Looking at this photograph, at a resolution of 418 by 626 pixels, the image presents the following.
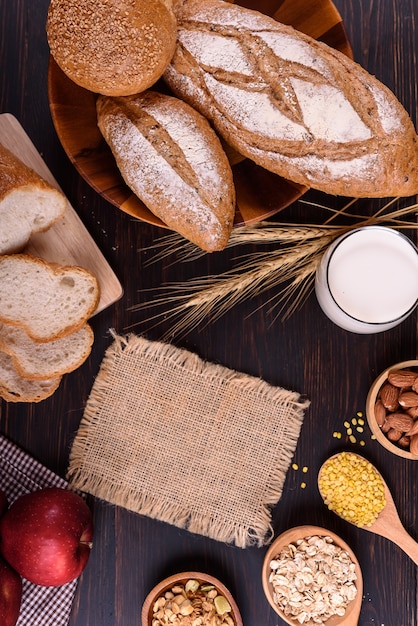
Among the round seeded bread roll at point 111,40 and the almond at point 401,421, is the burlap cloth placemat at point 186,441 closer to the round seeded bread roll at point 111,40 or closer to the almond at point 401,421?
the almond at point 401,421

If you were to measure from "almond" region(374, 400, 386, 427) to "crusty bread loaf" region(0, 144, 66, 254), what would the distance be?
0.81 metres

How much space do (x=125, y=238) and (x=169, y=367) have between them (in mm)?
315

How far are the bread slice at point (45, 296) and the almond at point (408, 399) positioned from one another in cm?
70

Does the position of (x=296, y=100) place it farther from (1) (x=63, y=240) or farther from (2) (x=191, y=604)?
(2) (x=191, y=604)

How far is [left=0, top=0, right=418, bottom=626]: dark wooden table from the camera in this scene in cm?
144

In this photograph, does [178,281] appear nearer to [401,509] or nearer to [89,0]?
[89,0]

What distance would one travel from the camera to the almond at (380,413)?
1.39 metres

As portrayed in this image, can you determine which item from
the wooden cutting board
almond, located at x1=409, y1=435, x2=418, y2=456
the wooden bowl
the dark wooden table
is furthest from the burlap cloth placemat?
the wooden bowl

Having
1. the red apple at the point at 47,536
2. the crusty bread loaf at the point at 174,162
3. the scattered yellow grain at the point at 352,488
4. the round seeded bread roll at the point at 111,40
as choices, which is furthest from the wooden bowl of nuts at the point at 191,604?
the round seeded bread roll at the point at 111,40

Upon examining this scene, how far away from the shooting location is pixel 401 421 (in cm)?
137

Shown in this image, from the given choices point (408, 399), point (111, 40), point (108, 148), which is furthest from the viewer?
point (408, 399)

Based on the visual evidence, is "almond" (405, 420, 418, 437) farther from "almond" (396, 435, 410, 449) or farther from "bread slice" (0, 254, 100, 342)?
"bread slice" (0, 254, 100, 342)

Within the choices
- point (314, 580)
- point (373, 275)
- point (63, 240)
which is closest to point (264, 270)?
point (373, 275)

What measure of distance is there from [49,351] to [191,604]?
0.64 metres
